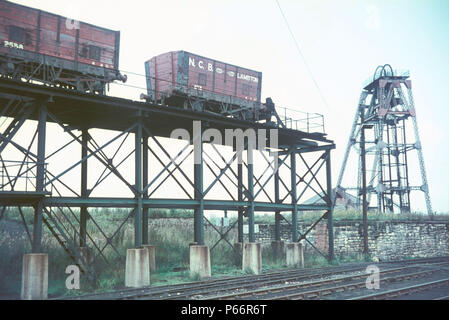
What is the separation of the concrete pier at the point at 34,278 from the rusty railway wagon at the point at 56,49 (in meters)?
7.00

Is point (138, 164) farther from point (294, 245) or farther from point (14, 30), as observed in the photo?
point (294, 245)

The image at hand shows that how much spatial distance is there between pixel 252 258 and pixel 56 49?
42.1 ft

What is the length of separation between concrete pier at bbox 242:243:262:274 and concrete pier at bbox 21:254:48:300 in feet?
32.0

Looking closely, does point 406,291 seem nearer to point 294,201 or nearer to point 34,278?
point 294,201

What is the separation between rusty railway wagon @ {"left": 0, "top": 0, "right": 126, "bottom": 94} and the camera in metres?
17.9

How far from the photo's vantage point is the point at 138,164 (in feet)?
58.3

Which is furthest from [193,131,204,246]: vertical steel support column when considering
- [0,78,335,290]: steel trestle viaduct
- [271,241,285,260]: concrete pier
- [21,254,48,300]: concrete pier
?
[271,241,285,260]: concrete pier

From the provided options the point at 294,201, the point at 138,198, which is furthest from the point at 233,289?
the point at 294,201

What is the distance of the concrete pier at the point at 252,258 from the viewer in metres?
21.1

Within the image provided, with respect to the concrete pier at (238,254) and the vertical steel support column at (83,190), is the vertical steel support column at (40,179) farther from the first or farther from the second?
the concrete pier at (238,254)

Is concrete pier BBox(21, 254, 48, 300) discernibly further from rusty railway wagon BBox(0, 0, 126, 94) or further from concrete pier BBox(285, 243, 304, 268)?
concrete pier BBox(285, 243, 304, 268)

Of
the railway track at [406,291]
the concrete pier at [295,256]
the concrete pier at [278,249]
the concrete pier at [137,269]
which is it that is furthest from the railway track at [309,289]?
the concrete pier at [278,249]
